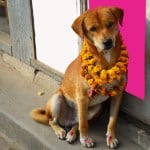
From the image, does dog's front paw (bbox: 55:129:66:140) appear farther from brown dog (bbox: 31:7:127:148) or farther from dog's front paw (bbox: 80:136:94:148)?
dog's front paw (bbox: 80:136:94:148)

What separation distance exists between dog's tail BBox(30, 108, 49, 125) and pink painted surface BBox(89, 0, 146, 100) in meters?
0.87

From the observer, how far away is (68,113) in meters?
4.63

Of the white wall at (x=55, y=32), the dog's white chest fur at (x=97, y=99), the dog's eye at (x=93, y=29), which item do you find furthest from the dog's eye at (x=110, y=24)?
the white wall at (x=55, y=32)

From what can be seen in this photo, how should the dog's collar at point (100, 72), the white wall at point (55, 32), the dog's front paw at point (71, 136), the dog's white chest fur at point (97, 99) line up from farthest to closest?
1. the white wall at point (55, 32)
2. the dog's front paw at point (71, 136)
3. the dog's white chest fur at point (97, 99)
4. the dog's collar at point (100, 72)

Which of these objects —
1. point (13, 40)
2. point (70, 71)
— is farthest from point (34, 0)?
point (70, 71)

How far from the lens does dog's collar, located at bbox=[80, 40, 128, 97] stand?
4.01 meters

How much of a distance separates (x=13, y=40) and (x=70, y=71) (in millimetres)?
1715

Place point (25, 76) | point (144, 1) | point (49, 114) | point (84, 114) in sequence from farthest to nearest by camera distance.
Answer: point (25, 76), point (49, 114), point (84, 114), point (144, 1)

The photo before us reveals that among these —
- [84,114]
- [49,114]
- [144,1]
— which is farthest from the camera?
[49,114]

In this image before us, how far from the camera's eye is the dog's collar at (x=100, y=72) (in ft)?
13.1

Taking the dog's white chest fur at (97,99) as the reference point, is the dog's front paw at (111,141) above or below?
below

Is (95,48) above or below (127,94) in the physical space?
above

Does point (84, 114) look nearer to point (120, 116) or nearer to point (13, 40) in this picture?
point (120, 116)

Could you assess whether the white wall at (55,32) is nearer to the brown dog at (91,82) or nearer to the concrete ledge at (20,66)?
the concrete ledge at (20,66)
